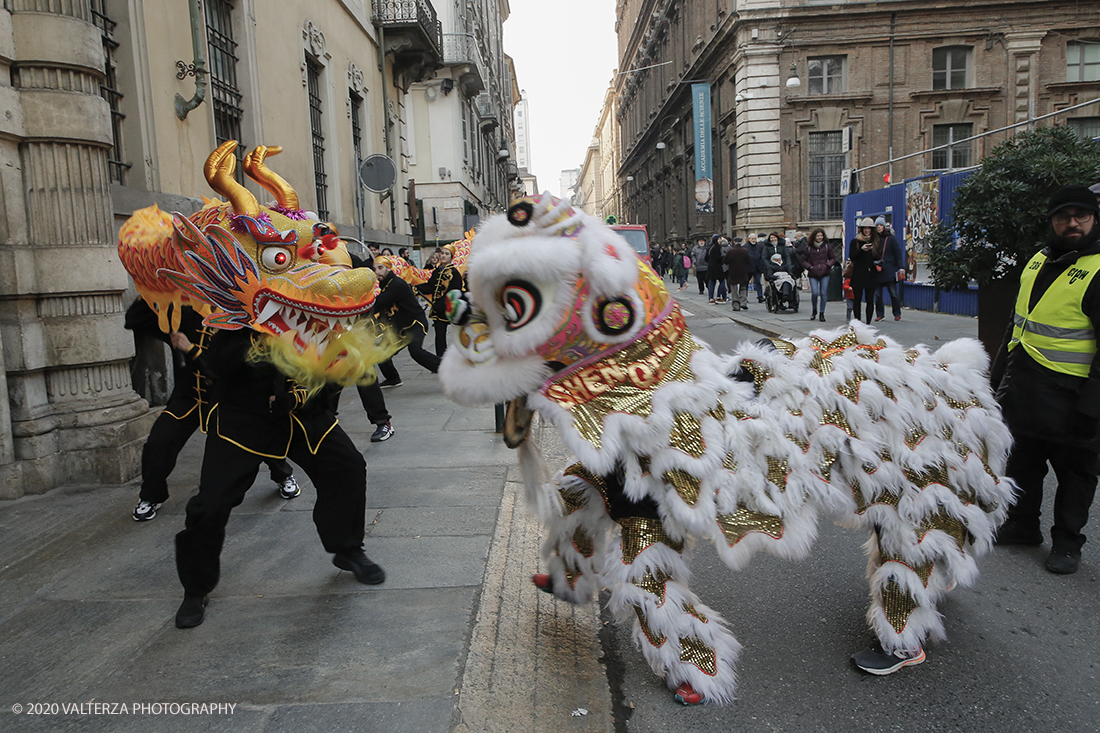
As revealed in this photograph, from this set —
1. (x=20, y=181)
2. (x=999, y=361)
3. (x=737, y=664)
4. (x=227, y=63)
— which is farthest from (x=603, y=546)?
(x=227, y=63)

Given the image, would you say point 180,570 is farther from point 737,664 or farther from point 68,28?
point 68,28

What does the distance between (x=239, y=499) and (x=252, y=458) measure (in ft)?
0.61

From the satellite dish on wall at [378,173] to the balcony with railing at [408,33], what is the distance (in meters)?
8.95

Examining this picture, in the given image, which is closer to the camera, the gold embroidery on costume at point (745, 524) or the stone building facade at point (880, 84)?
the gold embroidery on costume at point (745, 524)

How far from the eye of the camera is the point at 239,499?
326cm

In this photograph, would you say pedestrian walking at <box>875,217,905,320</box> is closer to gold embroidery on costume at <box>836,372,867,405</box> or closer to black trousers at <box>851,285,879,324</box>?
black trousers at <box>851,285,879,324</box>

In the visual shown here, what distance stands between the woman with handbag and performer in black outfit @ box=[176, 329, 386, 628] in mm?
10493

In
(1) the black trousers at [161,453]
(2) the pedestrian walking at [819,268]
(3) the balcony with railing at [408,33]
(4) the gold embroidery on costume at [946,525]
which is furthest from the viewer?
(3) the balcony with railing at [408,33]

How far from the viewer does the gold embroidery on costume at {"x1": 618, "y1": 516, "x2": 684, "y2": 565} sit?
2570 millimetres

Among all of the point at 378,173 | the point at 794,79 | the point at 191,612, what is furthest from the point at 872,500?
the point at 794,79

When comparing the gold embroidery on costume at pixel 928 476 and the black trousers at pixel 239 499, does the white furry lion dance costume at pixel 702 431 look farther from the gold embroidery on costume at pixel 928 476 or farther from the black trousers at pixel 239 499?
the black trousers at pixel 239 499

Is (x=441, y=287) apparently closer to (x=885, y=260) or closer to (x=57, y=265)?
(x=57, y=265)

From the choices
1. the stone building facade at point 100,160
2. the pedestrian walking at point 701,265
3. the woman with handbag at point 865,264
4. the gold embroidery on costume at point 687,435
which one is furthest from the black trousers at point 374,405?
the pedestrian walking at point 701,265

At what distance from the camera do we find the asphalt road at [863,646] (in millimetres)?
2529
